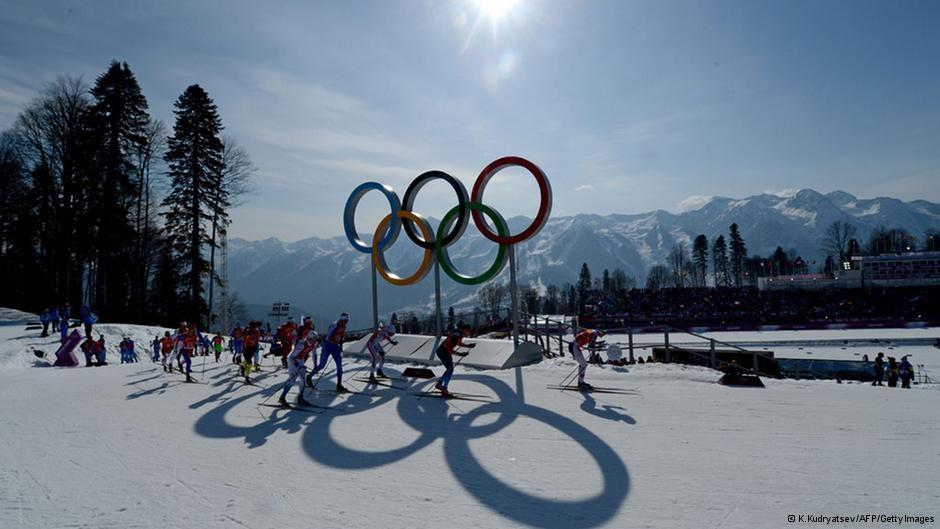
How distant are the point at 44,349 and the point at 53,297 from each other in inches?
701

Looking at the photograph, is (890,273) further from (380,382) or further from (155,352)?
(155,352)

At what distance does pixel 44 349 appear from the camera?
21.2 m

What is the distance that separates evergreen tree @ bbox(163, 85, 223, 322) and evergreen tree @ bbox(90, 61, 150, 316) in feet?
7.11

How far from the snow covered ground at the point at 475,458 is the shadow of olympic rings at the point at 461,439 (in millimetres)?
38

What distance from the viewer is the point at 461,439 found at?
29.2 feet

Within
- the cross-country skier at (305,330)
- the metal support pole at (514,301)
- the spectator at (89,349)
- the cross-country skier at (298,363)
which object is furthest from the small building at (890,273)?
the spectator at (89,349)

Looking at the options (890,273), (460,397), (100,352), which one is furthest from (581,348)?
(890,273)

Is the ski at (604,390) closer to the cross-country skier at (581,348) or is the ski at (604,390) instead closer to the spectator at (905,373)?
the cross-country skier at (581,348)

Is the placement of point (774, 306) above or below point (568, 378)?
above

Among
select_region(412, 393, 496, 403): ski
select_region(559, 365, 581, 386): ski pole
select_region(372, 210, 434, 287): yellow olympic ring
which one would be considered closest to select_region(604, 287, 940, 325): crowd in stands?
select_region(372, 210, 434, 287): yellow olympic ring

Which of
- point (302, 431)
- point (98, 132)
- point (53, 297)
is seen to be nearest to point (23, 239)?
point (53, 297)

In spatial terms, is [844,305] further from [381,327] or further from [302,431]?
[302,431]

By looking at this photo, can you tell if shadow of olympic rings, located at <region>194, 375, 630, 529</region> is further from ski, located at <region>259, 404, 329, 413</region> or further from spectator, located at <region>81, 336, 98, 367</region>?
spectator, located at <region>81, 336, 98, 367</region>

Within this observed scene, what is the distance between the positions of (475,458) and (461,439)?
3.67ft
